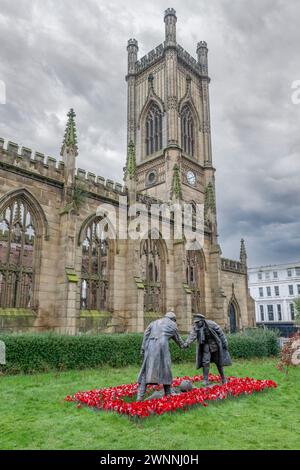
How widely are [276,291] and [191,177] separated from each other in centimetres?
3133

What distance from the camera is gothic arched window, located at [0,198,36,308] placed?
1614 centimetres

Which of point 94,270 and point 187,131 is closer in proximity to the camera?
point 94,270

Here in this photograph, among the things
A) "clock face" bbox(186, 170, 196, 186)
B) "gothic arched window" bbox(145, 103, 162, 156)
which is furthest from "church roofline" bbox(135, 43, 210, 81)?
"clock face" bbox(186, 170, 196, 186)

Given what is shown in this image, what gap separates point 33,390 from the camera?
9.95m

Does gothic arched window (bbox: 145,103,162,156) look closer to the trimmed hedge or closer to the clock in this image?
the clock

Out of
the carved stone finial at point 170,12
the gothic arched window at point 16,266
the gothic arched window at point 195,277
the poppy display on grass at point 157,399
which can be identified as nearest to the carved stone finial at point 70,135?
the gothic arched window at point 16,266

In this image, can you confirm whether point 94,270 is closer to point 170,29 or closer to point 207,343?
point 207,343

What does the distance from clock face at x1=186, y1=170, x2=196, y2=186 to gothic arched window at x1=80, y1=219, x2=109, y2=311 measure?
20.9 meters

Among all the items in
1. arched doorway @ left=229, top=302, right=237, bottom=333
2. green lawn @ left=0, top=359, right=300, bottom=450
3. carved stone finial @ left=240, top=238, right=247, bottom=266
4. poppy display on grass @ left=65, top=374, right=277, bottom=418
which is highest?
carved stone finial @ left=240, top=238, right=247, bottom=266

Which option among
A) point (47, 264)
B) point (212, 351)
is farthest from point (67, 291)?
point (212, 351)

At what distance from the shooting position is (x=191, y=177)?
4019cm

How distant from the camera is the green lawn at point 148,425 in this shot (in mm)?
5652

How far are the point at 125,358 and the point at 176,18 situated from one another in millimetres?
42603

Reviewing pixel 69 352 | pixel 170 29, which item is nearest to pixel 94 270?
pixel 69 352
